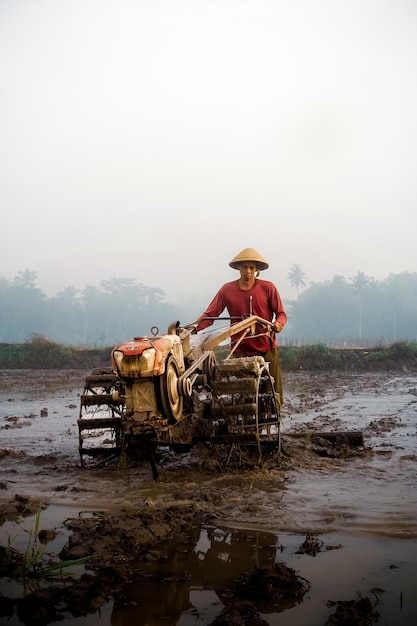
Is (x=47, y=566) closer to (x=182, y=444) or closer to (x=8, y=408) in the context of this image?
(x=182, y=444)

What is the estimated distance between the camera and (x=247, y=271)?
7383 millimetres

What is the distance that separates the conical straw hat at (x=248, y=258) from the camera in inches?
286

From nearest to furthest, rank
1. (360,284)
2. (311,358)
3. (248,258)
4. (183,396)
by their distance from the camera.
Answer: (183,396), (248,258), (311,358), (360,284)

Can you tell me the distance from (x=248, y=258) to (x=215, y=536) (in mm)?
4031

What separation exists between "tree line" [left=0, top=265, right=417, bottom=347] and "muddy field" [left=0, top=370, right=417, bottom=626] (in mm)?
85517

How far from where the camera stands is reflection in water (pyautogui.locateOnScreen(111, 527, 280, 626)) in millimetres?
2906

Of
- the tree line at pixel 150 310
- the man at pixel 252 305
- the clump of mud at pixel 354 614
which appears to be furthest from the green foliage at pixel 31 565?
the tree line at pixel 150 310

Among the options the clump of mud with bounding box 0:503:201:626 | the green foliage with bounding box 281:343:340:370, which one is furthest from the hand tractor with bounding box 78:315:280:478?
the green foliage with bounding box 281:343:340:370

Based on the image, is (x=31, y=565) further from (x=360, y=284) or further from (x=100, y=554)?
(x=360, y=284)

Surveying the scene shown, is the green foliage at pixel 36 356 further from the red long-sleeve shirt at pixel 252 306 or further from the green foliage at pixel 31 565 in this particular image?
the green foliage at pixel 31 565

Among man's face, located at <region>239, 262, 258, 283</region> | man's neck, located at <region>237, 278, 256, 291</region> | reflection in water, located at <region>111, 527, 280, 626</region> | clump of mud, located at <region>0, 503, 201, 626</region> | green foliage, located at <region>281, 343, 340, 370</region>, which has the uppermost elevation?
man's face, located at <region>239, 262, 258, 283</region>

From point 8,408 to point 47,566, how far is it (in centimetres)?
887

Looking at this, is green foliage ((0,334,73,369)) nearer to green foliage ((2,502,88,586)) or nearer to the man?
the man

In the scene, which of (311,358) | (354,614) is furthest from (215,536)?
(311,358)
